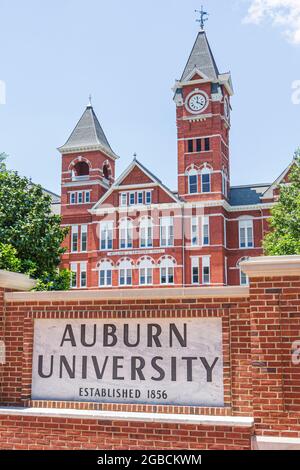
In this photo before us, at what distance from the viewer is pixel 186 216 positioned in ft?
145

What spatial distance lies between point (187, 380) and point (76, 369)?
5.31 ft

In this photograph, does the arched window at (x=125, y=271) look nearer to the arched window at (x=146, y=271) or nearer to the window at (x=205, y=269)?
the arched window at (x=146, y=271)

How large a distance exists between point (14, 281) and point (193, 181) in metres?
38.4

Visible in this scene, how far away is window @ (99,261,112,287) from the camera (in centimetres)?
4509

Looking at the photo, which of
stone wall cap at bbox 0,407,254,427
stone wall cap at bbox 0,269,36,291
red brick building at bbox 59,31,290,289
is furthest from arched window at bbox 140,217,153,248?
stone wall cap at bbox 0,407,254,427

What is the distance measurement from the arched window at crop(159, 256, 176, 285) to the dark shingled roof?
27.5ft

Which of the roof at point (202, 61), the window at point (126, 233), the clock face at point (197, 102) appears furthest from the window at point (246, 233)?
the roof at point (202, 61)

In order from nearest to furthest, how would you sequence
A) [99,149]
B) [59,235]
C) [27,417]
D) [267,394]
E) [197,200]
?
[267,394] → [27,417] → [59,235] → [197,200] → [99,149]

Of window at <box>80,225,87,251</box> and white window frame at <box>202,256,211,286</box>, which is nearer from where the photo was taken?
white window frame at <box>202,256,211,286</box>

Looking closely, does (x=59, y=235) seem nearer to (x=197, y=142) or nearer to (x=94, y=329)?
(x=94, y=329)

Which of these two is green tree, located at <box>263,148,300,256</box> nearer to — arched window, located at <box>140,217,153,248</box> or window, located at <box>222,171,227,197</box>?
window, located at <box>222,171,227,197</box>

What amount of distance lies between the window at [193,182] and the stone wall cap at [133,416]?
38.8 m
